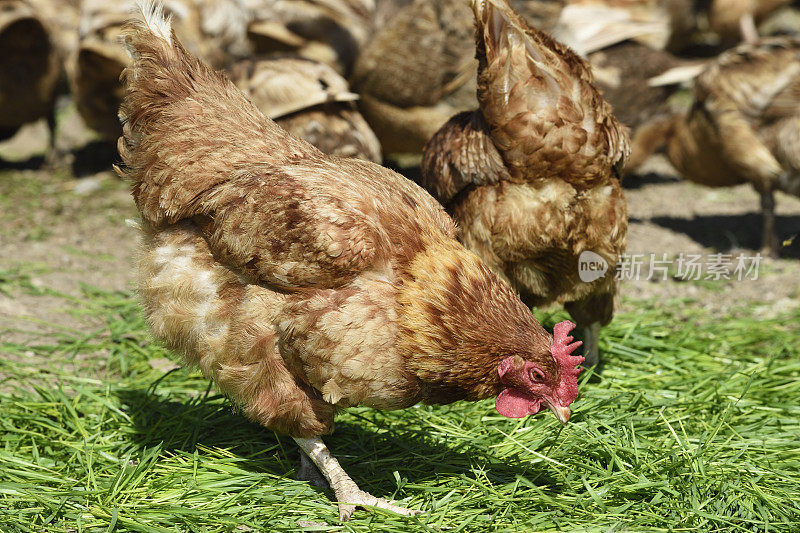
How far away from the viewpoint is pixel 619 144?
3580 mm

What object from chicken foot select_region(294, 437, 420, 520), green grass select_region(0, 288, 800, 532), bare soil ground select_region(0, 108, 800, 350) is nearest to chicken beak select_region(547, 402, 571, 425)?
green grass select_region(0, 288, 800, 532)

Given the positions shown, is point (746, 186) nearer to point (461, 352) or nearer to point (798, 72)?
point (798, 72)

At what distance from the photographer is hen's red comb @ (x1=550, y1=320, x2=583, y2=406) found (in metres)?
2.69

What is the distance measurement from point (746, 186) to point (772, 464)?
5.22m

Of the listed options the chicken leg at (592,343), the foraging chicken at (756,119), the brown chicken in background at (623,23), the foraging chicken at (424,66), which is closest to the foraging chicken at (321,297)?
the chicken leg at (592,343)

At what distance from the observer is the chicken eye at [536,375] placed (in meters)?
2.68

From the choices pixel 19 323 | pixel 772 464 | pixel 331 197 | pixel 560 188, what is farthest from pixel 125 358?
pixel 772 464

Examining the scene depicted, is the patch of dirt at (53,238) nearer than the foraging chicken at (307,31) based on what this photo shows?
Yes

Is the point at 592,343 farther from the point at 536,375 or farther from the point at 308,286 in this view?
the point at 308,286

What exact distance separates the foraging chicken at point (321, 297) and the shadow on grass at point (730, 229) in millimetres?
4062

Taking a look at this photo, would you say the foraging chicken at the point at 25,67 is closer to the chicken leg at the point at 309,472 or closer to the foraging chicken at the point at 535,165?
the foraging chicken at the point at 535,165

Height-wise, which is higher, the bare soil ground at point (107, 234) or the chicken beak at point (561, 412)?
the chicken beak at point (561, 412)

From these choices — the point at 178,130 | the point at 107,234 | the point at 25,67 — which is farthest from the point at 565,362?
the point at 25,67

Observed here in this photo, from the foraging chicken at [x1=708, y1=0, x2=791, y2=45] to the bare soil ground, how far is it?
1.99 m
